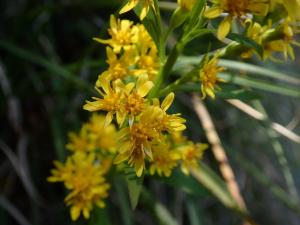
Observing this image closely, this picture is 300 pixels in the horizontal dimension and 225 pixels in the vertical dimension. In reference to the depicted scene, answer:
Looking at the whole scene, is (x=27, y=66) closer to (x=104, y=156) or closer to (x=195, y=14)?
(x=104, y=156)

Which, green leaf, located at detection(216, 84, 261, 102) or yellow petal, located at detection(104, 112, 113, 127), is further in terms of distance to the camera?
green leaf, located at detection(216, 84, 261, 102)

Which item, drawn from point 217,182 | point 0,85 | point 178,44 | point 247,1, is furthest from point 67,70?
point 247,1

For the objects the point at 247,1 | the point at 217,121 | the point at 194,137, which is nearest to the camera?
the point at 247,1

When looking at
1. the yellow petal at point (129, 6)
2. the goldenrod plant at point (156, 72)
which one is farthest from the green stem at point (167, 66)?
the yellow petal at point (129, 6)

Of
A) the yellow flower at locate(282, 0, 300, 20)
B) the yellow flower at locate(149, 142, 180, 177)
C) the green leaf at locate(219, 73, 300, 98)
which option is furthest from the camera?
the green leaf at locate(219, 73, 300, 98)

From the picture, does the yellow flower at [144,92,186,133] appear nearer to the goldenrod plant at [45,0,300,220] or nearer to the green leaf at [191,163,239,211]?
the goldenrod plant at [45,0,300,220]

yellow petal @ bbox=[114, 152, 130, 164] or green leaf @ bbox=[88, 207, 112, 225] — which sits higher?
yellow petal @ bbox=[114, 152, 130, 164]

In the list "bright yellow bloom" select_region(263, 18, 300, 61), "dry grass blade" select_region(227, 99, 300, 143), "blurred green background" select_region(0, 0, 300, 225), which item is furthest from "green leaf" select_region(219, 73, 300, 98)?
"bright yellow bloom" select_region(263, 18, 300, 61)

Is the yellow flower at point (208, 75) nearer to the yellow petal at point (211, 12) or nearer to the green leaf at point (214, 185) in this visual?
the yellow petal at point (211, 12)
